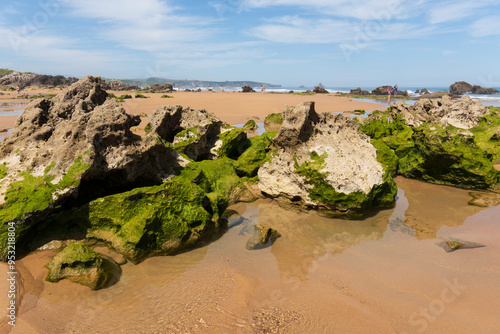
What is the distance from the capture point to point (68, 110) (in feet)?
22.5

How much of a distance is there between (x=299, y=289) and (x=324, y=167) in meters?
2.97

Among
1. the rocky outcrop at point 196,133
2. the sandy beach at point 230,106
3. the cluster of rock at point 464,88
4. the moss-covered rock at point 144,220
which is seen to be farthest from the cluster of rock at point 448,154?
the cluster of rock at point 464,88

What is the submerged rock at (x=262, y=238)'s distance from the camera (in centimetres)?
505

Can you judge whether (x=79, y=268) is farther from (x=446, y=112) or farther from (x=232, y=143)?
(x=446, y=112)

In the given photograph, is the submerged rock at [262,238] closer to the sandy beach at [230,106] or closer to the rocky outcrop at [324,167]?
the rocky outcrop at [324,167]

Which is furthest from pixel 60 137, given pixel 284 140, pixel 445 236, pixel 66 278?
pixel 445 236

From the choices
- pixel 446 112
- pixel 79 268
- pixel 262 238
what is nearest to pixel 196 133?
pixel 262 238

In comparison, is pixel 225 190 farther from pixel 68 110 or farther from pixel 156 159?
pixel 68 110

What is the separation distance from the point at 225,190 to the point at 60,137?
11.8 feet

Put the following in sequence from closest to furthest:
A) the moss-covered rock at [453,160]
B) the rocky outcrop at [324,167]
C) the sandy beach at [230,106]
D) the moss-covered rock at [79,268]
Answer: the moss-covered rock at [79,268] < the rocky outcrop at [324,167] < the moss-covered rock at [453,160] < the sandy beach at [230,106]

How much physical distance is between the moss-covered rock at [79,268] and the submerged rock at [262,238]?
7.44ft

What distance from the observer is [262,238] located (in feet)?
16.8

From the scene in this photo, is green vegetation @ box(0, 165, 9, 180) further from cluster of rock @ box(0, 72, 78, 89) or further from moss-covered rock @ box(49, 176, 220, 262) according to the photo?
cluster of rock @ box(0, 72, 78, 89)

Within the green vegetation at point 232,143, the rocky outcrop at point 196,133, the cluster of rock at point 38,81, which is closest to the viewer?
the rocky outcrop at point 196,133
